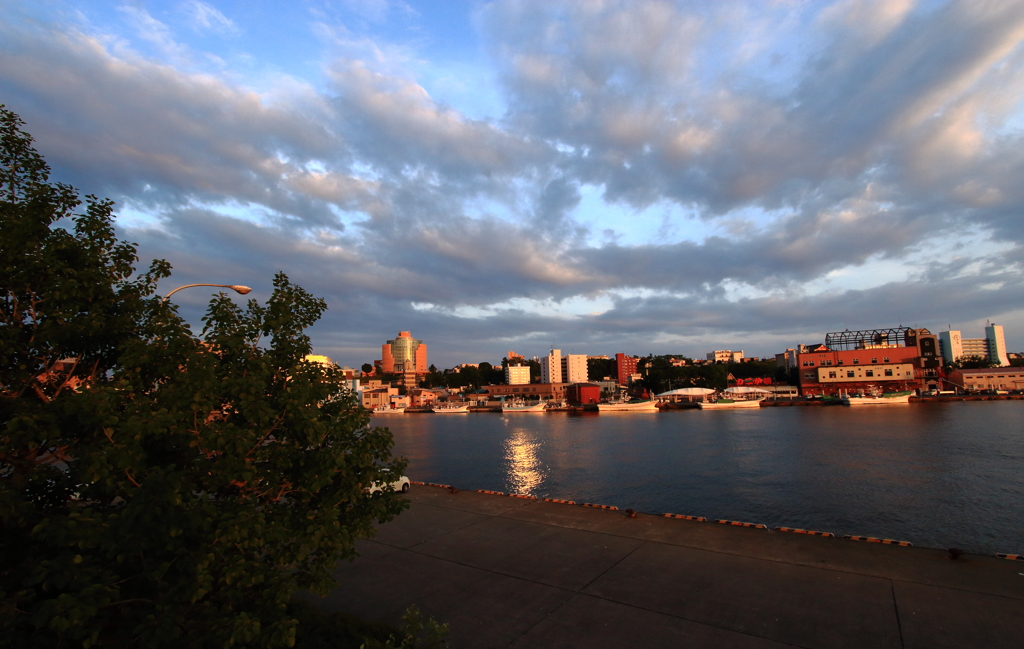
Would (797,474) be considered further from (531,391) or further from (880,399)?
(531,391)

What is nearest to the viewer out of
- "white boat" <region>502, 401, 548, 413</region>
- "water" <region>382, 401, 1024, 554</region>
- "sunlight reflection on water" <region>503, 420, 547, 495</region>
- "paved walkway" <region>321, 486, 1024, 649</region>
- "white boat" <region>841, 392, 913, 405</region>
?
"paved walkway" <region>321, 486, 1024, 649</region>

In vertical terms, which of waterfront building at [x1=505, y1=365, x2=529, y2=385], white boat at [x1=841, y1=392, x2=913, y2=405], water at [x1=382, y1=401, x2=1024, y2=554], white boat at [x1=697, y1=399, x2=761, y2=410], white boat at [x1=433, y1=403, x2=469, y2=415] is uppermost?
waterfront building at [x1=505, y1=365, x2=529, y2=385]

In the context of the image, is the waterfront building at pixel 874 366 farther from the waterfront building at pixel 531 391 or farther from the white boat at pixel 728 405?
the waterfront building at pixel 531 391

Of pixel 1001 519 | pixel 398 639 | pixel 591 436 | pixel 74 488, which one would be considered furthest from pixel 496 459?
pixel 74 488

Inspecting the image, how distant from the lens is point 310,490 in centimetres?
537

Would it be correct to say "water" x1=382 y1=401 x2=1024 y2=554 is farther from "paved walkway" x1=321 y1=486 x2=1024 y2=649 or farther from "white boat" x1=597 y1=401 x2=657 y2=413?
"white boat" x1=597 y1=401 x2=657 y2=413

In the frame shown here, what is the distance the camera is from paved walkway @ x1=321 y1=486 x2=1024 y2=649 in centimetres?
778

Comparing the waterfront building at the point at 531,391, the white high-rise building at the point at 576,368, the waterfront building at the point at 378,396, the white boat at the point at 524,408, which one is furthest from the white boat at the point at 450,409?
the white high-rise building at the point at 576,368

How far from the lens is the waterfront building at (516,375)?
18838 cm

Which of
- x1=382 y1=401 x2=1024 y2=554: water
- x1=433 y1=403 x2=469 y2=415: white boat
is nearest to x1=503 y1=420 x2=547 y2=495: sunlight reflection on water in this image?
x1=382 y1=401 x2=1024 y2=554: water

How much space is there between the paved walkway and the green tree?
Answer: 4166mm

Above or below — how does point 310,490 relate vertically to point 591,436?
above

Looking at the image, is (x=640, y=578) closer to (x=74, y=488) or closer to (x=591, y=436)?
(x=74, y=488)

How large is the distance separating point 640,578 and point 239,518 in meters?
8.33
